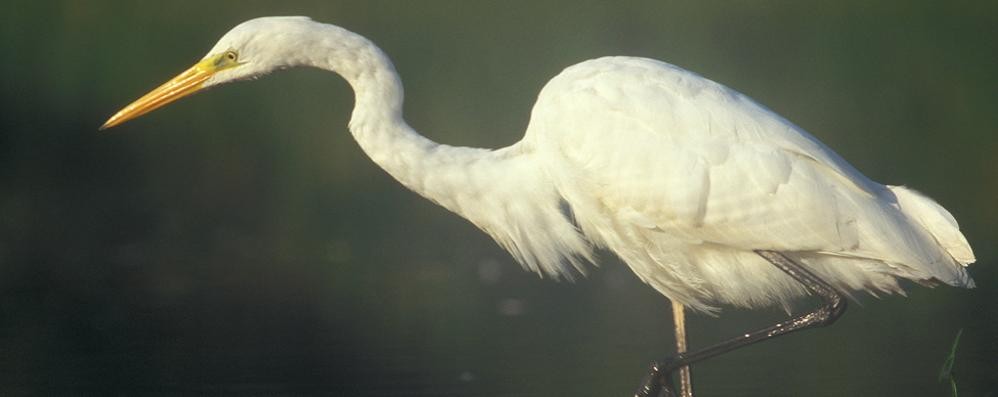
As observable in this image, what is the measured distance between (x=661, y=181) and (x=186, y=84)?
1.63m

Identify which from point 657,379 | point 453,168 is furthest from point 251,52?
point 657,379

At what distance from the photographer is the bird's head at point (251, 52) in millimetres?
5387

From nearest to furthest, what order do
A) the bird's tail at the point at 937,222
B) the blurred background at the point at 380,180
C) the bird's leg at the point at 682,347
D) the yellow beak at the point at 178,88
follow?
the bird's tail at the point at 937,222 < the yellow beak at the point at 178,88 < the bird's leg at the point at 682,347 < the blurred background at the point at 380,180

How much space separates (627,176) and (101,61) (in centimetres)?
621

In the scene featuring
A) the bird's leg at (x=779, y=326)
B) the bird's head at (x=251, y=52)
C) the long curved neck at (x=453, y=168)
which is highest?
the bird's head at (x=251, y=52)

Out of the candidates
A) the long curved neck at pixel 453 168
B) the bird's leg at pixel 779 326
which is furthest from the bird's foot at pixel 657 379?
the long curved neck at pixel 453 168

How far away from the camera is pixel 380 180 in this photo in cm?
1010

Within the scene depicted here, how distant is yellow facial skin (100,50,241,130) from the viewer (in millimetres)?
5473

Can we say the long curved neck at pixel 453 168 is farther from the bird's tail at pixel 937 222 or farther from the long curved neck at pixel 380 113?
the bird's tail at pixel 937 222

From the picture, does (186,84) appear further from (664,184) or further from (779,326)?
(779,326)

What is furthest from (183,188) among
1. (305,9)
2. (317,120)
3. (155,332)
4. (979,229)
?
(979,229)

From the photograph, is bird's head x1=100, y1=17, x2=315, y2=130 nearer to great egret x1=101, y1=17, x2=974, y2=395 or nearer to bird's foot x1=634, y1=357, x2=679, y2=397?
great egret x1=101, y1=17, x2=974, y2=395

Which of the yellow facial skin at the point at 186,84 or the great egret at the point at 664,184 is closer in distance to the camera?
the great egret at the point at 664,184

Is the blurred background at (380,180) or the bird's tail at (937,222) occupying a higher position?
the bird's tail at (937,222)
